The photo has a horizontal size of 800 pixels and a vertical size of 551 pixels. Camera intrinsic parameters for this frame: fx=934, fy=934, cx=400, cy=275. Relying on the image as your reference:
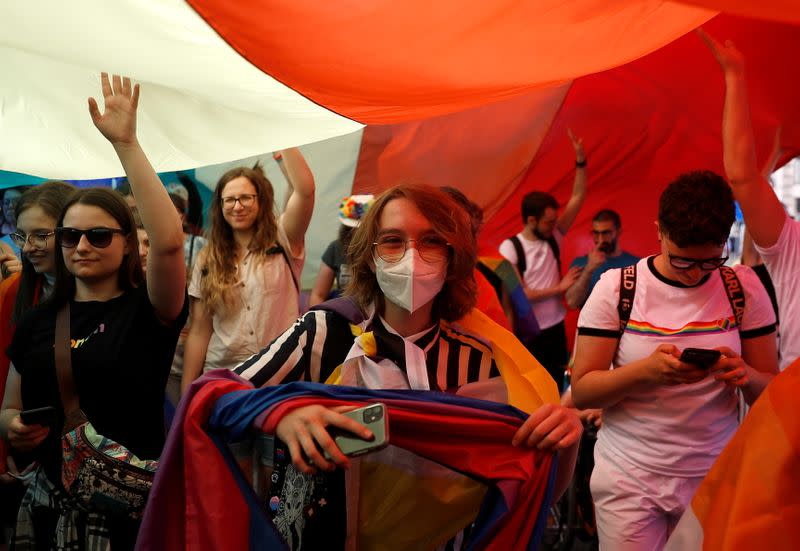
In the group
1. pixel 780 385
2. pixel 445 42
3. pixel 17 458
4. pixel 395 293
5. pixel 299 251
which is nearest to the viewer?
pixel 780 385

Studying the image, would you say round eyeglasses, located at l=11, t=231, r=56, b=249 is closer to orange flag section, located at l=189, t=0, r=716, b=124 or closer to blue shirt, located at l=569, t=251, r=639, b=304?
orange flag section, located at l=189, t=0, r=716, b=124

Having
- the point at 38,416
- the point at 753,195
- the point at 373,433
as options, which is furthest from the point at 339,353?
the point at 753,195

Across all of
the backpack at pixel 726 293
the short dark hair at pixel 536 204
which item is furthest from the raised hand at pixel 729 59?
the short dark hair at pixel 536 204

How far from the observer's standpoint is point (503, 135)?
707 cm

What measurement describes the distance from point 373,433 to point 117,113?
150cm

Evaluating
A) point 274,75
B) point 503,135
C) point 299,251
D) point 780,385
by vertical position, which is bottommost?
point 780,385

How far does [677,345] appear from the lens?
10.2ft

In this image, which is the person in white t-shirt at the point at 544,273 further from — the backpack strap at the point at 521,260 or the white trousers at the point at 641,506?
the white trousers at the point at 641,506

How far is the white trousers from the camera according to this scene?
309cm

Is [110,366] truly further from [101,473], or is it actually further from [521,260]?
[521,260]

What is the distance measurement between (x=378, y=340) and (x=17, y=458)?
1416mm

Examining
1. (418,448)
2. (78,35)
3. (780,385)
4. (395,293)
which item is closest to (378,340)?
(395,293)

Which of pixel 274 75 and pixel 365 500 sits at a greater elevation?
pixel 274 75

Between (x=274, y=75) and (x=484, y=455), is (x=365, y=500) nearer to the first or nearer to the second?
(x=484, y=455)
